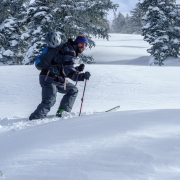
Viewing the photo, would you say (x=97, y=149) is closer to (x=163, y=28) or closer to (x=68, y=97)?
(x=68, y=97)

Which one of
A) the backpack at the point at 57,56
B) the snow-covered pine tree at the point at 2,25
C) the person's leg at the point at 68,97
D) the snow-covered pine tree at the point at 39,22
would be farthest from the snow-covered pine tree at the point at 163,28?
the backpack at the point at 57,56

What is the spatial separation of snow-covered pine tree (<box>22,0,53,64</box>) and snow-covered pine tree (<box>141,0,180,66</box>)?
8.60 meters

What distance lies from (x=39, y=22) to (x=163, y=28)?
979 cm

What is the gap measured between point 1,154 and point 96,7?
1600cm

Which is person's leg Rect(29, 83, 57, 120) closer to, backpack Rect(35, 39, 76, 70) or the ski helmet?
backpack Rect(35, 39, 76, 70)

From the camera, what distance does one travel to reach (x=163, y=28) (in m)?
23.3

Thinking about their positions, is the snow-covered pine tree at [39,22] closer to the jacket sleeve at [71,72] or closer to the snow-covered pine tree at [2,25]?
the snow-covered pine tree at [2,25]

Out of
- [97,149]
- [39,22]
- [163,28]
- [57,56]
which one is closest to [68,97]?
[57,56]

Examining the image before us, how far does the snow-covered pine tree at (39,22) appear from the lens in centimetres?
1855

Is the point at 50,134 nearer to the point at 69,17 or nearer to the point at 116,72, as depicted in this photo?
the point at 116,72

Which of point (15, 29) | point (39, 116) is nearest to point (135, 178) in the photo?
point (39, 116)

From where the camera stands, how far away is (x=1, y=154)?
285cm

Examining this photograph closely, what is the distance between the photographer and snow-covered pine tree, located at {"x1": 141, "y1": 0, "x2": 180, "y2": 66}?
74.8 ft

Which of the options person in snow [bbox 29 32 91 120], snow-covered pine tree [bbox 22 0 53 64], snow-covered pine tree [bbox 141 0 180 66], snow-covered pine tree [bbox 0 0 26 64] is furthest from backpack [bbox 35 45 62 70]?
snow-covered pine tree [bbox 0 0 26 64]
